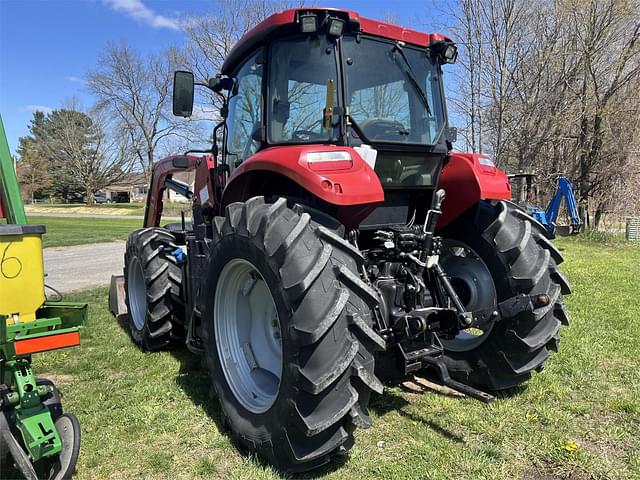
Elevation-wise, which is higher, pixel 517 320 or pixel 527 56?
pixel 527 56

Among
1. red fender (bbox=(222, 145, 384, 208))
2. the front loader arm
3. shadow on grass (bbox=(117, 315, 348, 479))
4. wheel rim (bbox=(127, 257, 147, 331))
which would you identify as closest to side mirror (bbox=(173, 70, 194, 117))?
the front loader arm

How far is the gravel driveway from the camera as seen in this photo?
9.55 meters

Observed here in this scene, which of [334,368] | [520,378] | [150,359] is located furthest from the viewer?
[150,359]

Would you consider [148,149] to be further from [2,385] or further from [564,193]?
[2,385]

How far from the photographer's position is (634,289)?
27.3 feet

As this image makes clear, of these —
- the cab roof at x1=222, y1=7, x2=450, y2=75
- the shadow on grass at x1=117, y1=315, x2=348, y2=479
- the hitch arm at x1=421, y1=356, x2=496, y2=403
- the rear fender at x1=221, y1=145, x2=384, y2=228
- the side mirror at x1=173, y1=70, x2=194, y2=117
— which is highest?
the cab roof at x1=222, y1=7, x2=450, y2=75

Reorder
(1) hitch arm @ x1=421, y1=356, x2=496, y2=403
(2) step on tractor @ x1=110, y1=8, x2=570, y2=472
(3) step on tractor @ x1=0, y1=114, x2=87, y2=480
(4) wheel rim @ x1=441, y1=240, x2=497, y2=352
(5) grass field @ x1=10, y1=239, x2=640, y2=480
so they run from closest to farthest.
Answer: (3) step on tractor @ x1=0, y1=114, x2=87, y2=480, (2) step on tractor @ x1=110, y1=8, x2=570, y2=472, (5) grass field @ x1=10, y1=239, x2=640, y2=480, (1) hitch arm @ x1=421, y1=356, x2=496, y2=403, (4) wheel rim @ x1=441, y1=240, x2=497, y2=352

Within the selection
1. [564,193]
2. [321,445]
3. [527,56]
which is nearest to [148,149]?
[527,56]

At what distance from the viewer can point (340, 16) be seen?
10.5 ft

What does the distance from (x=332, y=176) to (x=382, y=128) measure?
81 centimetres

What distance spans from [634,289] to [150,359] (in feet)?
25.5

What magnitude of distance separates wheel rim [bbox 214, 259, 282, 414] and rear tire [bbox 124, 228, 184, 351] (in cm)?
171

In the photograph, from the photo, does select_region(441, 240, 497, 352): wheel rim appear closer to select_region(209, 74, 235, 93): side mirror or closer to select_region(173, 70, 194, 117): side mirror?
select_region(209, 74, 235, 93): side mirror

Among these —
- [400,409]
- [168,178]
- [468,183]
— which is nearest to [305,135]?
[468,183]
